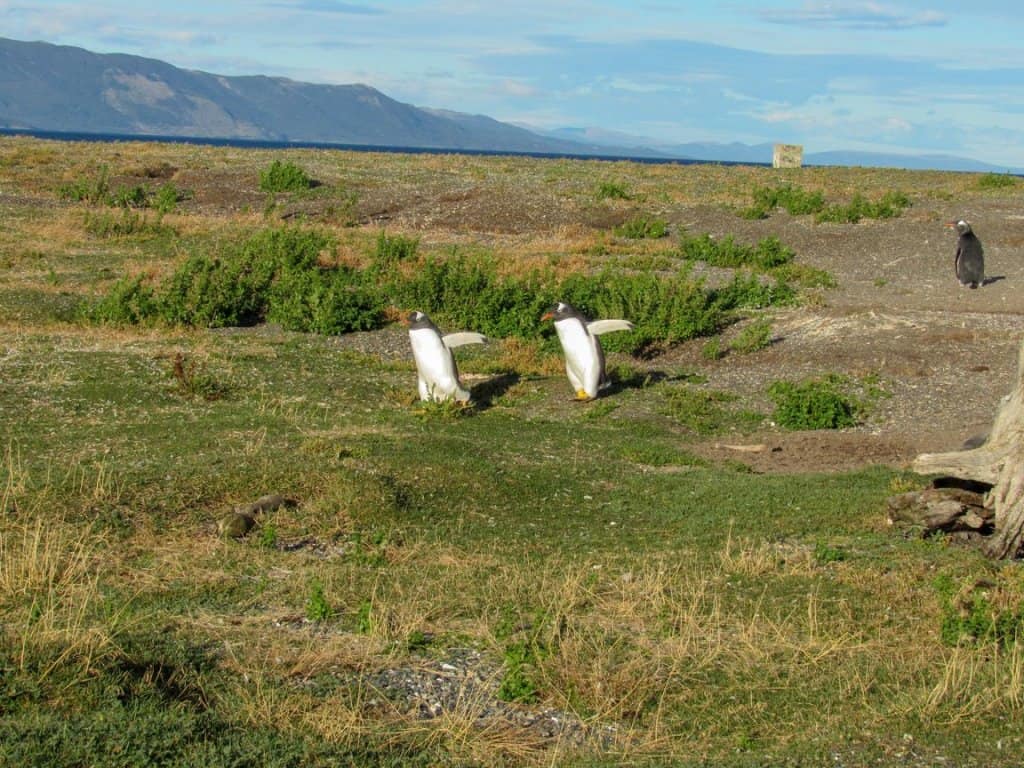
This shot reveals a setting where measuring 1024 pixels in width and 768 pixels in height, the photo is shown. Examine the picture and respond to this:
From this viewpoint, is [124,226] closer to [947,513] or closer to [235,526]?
[235,526]

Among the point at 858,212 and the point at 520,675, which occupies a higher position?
the point at 858,212

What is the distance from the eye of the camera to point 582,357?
1441 cm

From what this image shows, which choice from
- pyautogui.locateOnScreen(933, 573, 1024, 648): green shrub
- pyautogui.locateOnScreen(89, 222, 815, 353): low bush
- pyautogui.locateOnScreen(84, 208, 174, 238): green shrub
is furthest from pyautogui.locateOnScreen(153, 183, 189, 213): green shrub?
pyautogui.locateOnScreen(933, 573, 1024, 648): green shrub

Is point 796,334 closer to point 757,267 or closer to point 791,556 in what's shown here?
point 757,267

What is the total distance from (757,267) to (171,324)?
1121cm

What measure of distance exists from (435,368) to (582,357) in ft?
5.95

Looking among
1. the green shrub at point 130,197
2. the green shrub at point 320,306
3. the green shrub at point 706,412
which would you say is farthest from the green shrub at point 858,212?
the green shrub at point 130,197

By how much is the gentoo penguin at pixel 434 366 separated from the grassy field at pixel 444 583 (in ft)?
1.08

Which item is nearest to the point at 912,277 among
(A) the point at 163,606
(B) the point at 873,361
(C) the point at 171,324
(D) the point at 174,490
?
(B) the point at 873,361

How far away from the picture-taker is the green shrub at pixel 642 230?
28.3m

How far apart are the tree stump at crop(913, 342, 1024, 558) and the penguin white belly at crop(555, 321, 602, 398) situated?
5.76 m

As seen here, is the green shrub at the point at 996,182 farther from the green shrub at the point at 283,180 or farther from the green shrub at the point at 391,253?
the green shrub at the point at 391,253

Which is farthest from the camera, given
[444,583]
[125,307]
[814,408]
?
[125,307]

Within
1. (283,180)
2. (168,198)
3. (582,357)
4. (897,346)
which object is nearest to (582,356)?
(582,357)
